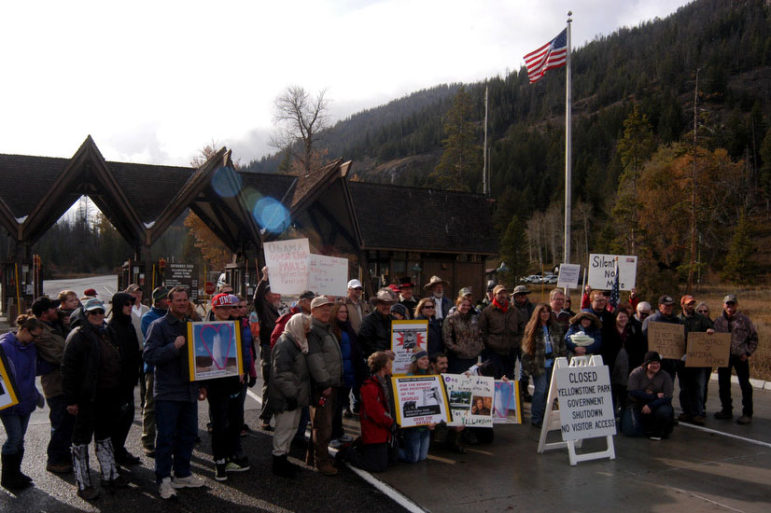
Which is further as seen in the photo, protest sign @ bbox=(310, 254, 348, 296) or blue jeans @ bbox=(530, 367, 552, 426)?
protest sign @ bbox=(310, 254, 348, 296)

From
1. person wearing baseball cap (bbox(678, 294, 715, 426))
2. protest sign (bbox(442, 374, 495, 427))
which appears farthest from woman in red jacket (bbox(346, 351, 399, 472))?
person wearing baseball cap (bbox(678, 294, 715, 426))

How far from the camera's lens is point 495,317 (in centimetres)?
866

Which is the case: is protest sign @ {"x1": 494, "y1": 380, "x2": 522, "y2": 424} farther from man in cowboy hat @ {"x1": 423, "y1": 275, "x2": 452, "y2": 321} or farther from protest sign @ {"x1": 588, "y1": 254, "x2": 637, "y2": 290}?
protest sign @ {"x1": 588, "y1": 254, "x2": 637, "y2": 290}

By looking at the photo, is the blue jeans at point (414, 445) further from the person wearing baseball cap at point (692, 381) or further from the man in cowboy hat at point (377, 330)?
the person wearing baseball cap at point (692, 381)

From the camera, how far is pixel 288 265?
904 cm

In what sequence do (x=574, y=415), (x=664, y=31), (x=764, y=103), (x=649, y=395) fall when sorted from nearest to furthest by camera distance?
(x=574, y=415) → (x=649, y=395) → (x=764, y=103) → (x=664, y=31)

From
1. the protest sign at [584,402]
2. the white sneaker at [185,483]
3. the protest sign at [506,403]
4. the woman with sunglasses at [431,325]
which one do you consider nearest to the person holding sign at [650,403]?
the protest sign at [584,402]

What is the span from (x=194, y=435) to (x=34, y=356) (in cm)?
197

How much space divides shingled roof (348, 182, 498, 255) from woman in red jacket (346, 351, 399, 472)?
16.8m

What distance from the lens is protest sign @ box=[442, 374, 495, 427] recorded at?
7.13m

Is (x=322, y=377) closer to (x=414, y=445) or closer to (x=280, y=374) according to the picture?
(x=280, y=374)

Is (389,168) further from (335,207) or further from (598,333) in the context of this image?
(598,333)

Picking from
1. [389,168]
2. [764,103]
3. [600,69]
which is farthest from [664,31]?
[389,168]

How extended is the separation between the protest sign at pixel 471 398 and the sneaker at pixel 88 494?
4011 millimetres
